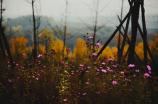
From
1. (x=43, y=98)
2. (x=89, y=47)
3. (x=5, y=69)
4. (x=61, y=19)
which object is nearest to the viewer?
(x=43, y=98)

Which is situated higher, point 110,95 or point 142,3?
point 142,3

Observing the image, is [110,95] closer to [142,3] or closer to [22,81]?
[22,81]

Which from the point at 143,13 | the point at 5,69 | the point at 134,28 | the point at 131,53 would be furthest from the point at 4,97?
the point at 143,13

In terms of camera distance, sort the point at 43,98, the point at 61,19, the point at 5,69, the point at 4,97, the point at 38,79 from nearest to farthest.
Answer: the point at 4,97, the point at 43,98, the point at 38,79, the point at 5,69, the point at 61,19

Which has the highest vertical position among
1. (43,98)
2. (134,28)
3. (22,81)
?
(134,28)

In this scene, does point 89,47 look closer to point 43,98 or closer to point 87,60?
point 87,60

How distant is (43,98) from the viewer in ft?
8.72

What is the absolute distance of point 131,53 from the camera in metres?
3.19

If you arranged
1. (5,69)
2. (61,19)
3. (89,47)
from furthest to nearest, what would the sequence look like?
1. (61,19)
2. (5,69)
3. (89,47)

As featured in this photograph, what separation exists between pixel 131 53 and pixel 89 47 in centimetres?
112

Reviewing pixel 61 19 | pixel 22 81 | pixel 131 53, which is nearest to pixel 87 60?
pixel 131 53

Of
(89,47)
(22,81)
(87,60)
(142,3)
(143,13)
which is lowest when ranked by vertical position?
(22,81)

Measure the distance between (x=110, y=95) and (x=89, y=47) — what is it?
125cm

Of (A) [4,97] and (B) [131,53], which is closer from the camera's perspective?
(A) [4,97]
